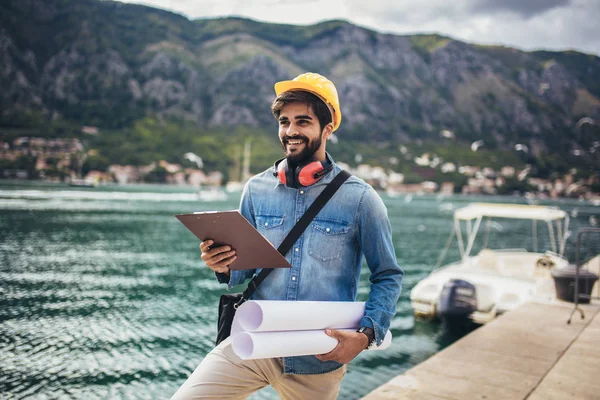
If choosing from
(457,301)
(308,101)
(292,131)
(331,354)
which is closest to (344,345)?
(331,354)

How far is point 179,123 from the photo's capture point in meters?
170

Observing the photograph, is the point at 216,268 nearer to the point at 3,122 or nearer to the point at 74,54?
the point at 3,122

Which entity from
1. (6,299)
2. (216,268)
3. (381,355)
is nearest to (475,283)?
(381,355)

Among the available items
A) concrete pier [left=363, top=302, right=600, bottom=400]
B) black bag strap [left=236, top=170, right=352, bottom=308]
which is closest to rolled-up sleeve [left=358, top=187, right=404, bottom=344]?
black bag strap [left=236, top=170, right=352, bottom=308]

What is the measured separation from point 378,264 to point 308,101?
0.85 metres

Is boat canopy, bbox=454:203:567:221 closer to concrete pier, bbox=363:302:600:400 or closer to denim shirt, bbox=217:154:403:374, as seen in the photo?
concrete pier, bbox=363:302:600:400

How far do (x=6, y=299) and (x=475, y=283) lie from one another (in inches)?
589

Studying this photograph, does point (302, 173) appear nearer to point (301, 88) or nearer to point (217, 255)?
point (301, 88)

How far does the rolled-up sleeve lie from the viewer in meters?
2.09

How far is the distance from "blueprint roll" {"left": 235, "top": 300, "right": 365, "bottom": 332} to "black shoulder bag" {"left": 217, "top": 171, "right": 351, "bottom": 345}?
36cm

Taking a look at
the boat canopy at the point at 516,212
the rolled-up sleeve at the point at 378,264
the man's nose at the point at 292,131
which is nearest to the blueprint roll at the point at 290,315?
the rolled-up sleeve at the point at 378,264

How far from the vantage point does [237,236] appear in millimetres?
1898

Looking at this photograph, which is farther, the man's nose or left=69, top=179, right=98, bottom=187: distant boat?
left=69, top=179, right=98, bottom=187: distant boat

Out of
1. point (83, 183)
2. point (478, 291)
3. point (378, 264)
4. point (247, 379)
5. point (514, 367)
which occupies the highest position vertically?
point (378, 264)
